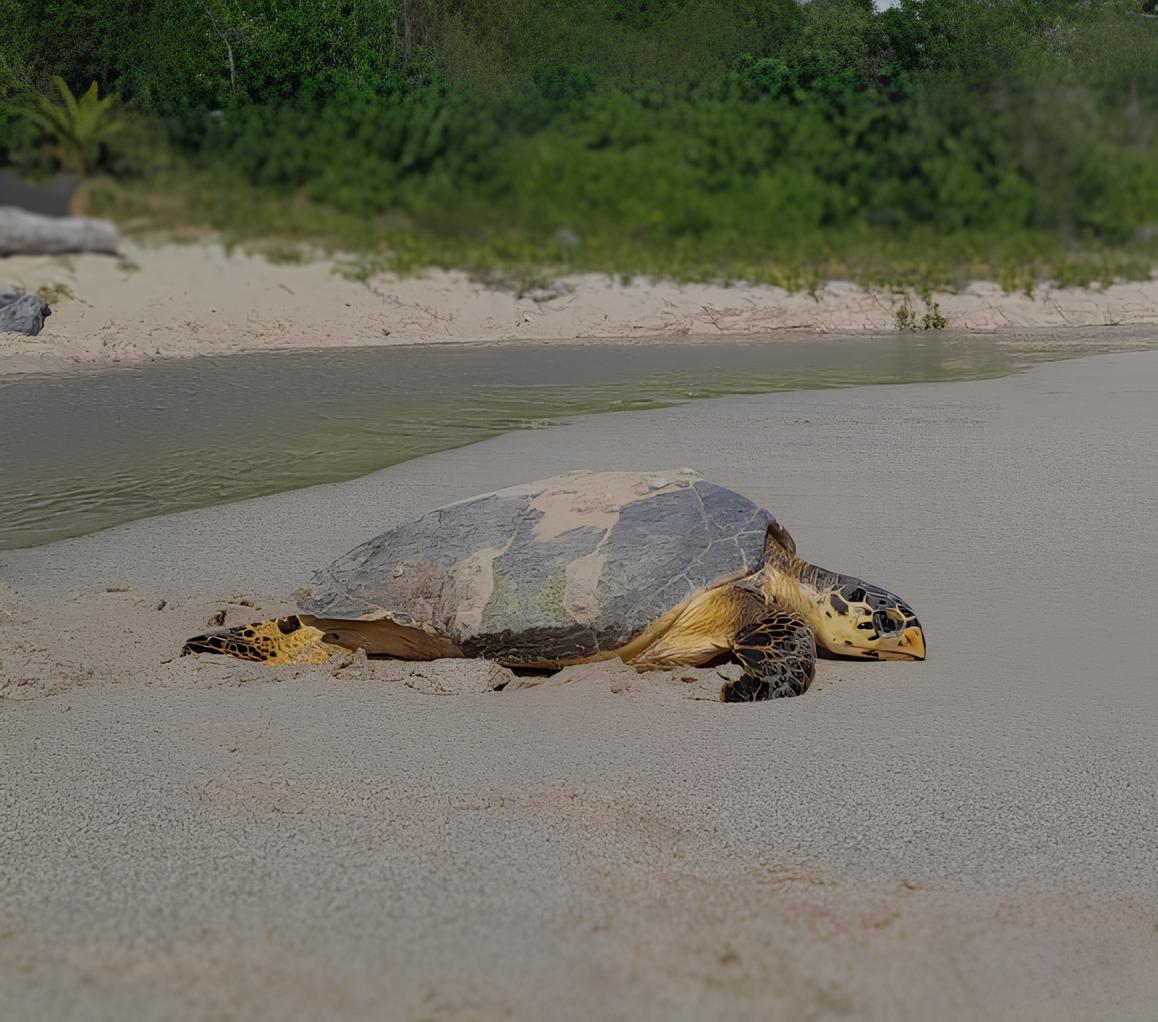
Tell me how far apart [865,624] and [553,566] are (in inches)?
32.4

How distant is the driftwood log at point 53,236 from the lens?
1311cm

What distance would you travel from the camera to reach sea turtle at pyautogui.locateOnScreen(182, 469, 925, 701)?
3.45 metres

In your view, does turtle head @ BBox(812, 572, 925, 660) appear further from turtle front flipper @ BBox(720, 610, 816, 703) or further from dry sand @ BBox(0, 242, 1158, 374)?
dry sand @ BBox(0, 242, 1158, 374)

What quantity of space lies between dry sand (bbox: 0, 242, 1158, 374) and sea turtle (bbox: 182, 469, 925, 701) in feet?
27.7

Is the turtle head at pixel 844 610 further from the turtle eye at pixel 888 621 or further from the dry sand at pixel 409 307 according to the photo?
the dry sand at pixel 409 307

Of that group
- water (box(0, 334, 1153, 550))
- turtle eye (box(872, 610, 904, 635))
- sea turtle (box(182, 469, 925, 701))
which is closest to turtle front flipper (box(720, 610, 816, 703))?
sea turtle (box(182, 469, 925, 701))

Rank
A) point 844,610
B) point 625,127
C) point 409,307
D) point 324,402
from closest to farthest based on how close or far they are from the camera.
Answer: point 844,610
point 324,402
point 409,307
point 625,127

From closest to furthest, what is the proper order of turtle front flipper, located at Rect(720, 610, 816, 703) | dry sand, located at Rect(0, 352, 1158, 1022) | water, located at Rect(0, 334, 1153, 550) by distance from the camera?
dry sand, located at Rect(0, 352, 1158, 1022) → turtle front flipper, located at Rect(720, 610, 816, 703) → water, located at Rect(0, 334, 1153, 550)

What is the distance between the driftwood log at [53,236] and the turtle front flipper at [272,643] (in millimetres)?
10547

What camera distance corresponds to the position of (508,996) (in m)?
1.92

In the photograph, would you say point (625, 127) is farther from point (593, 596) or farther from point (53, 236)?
point (593, 596)

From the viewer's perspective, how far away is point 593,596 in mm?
3453

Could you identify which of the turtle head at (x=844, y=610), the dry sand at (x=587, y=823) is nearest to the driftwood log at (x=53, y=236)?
the dry sand at (x=587, y=823)

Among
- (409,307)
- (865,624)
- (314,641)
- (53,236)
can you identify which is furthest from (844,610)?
(53,236)
